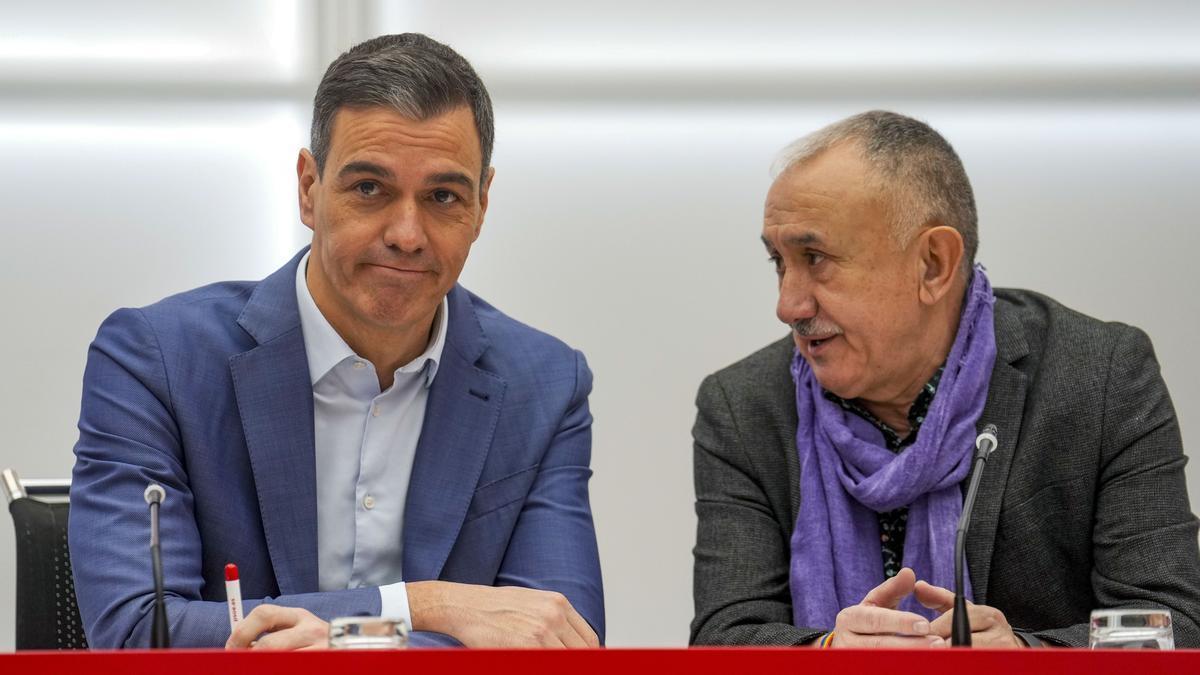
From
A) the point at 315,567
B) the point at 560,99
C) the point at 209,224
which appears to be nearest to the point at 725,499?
the point at 315,567

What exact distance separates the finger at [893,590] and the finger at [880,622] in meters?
0.03

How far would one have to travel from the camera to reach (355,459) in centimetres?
237

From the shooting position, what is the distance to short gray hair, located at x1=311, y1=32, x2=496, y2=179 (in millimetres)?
2307

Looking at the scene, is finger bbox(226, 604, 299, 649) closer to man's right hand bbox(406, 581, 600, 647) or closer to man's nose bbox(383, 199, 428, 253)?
man's right hand bbox(406, 581, 600, 647)

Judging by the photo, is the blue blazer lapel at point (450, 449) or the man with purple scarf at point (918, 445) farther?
the man with purple scarf at point (918, 445)

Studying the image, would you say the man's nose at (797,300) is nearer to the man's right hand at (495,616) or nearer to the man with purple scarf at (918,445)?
the man with purple scarf at (918,445)

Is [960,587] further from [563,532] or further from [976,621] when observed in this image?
[563,532]

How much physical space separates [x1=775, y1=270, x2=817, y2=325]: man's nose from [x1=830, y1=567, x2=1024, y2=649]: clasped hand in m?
0.55

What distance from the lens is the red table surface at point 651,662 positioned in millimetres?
1251

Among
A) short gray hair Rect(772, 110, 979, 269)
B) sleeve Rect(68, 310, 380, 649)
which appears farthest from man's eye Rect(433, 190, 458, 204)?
short gray hair Rect(772, 110, 979, 269)

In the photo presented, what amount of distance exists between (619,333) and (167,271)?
1.16 meters

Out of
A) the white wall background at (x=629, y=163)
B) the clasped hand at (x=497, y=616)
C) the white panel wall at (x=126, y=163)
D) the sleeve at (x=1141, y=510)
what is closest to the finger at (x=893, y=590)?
the sleeve at (x=1141, y=510)

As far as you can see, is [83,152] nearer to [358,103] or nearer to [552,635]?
[358,103]

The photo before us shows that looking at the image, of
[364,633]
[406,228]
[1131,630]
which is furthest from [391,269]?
[1131,630]
